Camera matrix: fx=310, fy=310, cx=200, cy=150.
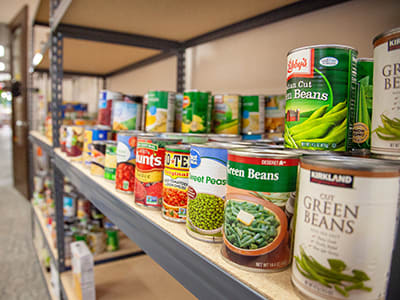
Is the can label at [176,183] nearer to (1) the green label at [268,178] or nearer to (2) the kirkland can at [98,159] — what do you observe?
(1) the green label at [268,178]

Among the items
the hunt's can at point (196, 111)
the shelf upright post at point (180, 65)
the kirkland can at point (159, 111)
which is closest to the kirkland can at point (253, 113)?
the hunt's can at point (196, 111)

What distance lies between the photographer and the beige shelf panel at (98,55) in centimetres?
202

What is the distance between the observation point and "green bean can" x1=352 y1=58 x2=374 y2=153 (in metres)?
0.57

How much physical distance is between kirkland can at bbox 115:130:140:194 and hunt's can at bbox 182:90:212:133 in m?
0.25

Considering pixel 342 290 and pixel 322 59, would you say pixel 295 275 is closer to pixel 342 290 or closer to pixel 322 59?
pixel 342 290

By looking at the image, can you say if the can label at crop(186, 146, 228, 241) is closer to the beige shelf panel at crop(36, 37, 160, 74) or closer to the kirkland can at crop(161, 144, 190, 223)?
the kirkland can at crop(161, 144, 190, 223)

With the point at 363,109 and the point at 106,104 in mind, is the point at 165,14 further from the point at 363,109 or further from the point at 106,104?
the point at 363,109

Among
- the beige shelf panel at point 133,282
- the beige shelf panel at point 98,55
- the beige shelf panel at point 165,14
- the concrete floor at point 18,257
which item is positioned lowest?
the concrete floor at point 18,257

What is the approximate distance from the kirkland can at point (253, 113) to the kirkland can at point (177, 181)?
1.60 feet

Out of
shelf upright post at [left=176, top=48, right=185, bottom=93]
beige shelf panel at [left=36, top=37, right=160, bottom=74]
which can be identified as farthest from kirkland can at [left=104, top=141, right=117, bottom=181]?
beige shelf panel at [left=36, top=37, right=160, bottom=74]

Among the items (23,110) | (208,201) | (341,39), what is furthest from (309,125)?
(23,110)

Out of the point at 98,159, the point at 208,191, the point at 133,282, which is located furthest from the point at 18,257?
the point at 208,191

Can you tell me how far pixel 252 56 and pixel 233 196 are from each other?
3.60 ft

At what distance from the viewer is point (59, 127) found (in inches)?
73.2
